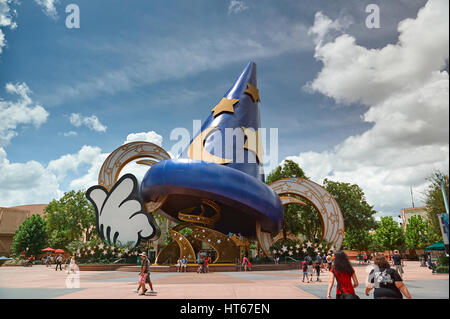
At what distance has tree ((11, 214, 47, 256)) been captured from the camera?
50750 mm

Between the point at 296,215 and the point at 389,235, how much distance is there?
3020 cm

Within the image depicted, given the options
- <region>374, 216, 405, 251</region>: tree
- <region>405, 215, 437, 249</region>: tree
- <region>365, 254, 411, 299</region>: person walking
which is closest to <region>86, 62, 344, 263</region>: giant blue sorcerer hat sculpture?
<region>365, 254, 411, 299</region>: person walking

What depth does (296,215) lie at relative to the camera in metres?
42.3

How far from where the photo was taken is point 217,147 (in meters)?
26.5

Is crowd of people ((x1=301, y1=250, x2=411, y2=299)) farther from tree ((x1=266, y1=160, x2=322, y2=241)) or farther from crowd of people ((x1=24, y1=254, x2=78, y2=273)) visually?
tree ((x1=266, y1=160, x2=322, y2=241))

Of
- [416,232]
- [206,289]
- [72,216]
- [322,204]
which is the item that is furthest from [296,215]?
[72,216]

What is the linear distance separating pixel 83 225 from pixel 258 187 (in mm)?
38750

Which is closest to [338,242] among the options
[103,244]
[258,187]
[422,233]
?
[258,187]

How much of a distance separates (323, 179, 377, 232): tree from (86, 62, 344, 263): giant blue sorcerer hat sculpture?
1168 cm

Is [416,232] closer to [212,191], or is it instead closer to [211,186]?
[212,191]

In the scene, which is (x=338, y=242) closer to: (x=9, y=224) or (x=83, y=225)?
(x=83, y=225)

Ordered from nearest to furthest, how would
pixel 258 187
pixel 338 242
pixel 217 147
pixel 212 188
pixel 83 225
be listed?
pixel 212 188 < pixel 258 187 < pixel 217 147 < pixel 338 242 < pixel 83 225

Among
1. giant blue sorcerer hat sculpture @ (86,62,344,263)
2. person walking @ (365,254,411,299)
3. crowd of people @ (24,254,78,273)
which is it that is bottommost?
crowd of people @ (24,254,78,273)

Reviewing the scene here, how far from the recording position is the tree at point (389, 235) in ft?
195
